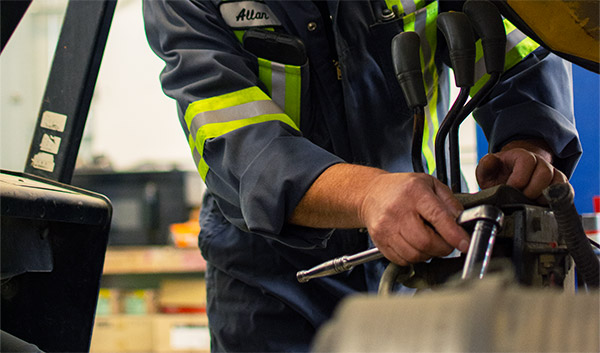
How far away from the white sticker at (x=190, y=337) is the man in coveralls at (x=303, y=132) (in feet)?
6.24

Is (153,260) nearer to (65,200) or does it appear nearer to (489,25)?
(65,200)

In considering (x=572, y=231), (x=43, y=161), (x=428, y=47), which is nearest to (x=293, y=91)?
(x=428, y=47)

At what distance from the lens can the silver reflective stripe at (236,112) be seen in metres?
0.92

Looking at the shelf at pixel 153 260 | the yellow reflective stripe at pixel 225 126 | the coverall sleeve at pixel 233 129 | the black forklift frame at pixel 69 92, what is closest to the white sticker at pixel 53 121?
the black forklift frame at pixel 69 92

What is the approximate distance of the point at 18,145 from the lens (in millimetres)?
4422

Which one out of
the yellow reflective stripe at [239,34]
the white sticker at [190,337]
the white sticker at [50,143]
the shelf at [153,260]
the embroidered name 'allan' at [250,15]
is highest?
the embroidered name 'allan' at [250,15]

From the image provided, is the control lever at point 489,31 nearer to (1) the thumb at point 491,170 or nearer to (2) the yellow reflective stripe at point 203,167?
(1) the thumb at point 491,170

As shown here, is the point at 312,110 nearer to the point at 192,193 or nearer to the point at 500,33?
the point at 500,33

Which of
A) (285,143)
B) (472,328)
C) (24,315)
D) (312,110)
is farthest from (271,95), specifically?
(472,328)

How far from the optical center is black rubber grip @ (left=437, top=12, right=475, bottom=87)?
0.73 m

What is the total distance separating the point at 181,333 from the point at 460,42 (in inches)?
103

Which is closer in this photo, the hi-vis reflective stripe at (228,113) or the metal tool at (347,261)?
the metal tool at (347,261)

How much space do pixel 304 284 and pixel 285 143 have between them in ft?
1.27

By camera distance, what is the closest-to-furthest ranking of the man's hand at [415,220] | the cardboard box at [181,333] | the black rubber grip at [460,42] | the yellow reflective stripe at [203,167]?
the man's hand at [415,220], the black rubber grip at [460,42], the yellow reflective stripe at [203,167], the cardboard box at [181,333]
